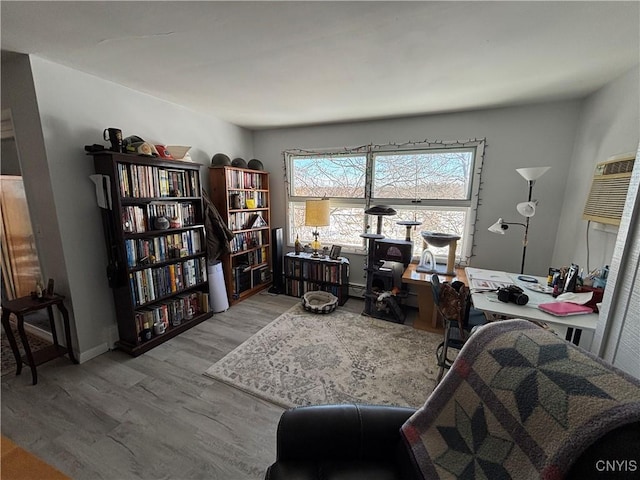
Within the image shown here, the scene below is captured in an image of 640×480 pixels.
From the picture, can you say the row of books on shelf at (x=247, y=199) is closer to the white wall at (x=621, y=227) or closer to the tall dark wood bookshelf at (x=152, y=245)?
the tall dark wood bookshelf at (x=152, y=245)

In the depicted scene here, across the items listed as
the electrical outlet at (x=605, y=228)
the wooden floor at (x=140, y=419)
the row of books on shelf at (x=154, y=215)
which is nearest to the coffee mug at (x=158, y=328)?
the wooden floor at (x=140, y=419)

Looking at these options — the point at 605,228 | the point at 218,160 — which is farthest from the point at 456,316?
the point at 218,160

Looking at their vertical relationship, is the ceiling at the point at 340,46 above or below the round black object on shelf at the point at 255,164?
above

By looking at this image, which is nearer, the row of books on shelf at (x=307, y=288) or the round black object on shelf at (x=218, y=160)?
the round black object on shelf at (x=218, y=160)

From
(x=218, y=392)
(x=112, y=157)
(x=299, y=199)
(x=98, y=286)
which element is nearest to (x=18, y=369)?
(x=98, y=286)

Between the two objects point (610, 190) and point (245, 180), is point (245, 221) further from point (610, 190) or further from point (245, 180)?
point (610, 190)

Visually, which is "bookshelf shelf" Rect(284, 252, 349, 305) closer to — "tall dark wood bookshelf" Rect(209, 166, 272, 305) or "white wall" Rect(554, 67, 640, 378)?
"tall dark wood bookshelf" Rect(209, 166, 272, 305)

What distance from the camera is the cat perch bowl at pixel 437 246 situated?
255cm

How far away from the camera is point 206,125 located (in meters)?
3.09

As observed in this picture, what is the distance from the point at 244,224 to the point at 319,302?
4.82 feet

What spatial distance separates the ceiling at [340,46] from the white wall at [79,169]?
0.16 meters

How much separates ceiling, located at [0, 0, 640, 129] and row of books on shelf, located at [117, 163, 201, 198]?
718 millimetres

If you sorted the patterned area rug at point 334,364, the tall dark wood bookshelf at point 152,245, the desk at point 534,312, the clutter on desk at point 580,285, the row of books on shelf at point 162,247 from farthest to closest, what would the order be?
the row of books on shelf at point 162,247
the tall dark wood bookshelf at point 152,245
the patterned area rug at point 334,364
the clutter on desk at point 580,285
the desk at point 534,312

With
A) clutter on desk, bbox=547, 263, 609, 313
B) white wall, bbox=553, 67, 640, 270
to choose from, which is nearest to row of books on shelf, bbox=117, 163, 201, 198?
clutter on desk, bbox=547, 263, 609, 313
